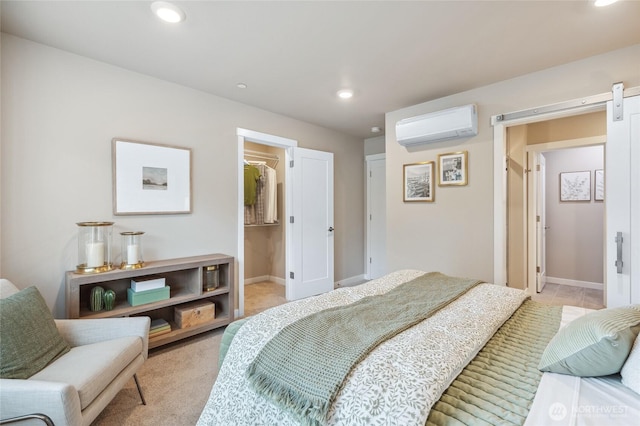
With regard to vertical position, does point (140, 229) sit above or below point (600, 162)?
below

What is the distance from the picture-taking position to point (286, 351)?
1.14m

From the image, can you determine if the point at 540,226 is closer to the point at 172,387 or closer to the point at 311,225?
the point at 311,225

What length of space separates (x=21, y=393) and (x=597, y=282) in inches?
241

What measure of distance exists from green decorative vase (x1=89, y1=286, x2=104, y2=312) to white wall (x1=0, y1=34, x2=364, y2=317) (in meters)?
0.25

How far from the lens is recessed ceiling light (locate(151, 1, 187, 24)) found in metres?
1.74

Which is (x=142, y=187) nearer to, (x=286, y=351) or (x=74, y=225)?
(x=74, y=225)

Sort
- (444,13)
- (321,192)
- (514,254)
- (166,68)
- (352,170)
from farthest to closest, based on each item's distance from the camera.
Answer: (352,170)
(321,192)
(514,254)
(166,68)
(444,13)

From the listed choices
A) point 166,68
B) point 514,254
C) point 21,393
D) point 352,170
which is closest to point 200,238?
point 166,68

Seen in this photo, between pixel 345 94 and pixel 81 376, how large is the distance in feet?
9.84

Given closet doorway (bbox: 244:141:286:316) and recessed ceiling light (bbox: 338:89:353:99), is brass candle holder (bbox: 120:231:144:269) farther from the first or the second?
recessed ceiling light (bbox: 338:89:353:99)

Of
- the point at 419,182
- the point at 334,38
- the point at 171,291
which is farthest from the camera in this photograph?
the point at 419,182

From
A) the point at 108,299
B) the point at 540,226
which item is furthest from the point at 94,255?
the point at 540,226

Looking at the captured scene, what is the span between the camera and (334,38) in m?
2.09

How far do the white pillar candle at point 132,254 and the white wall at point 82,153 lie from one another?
19 centimetres
